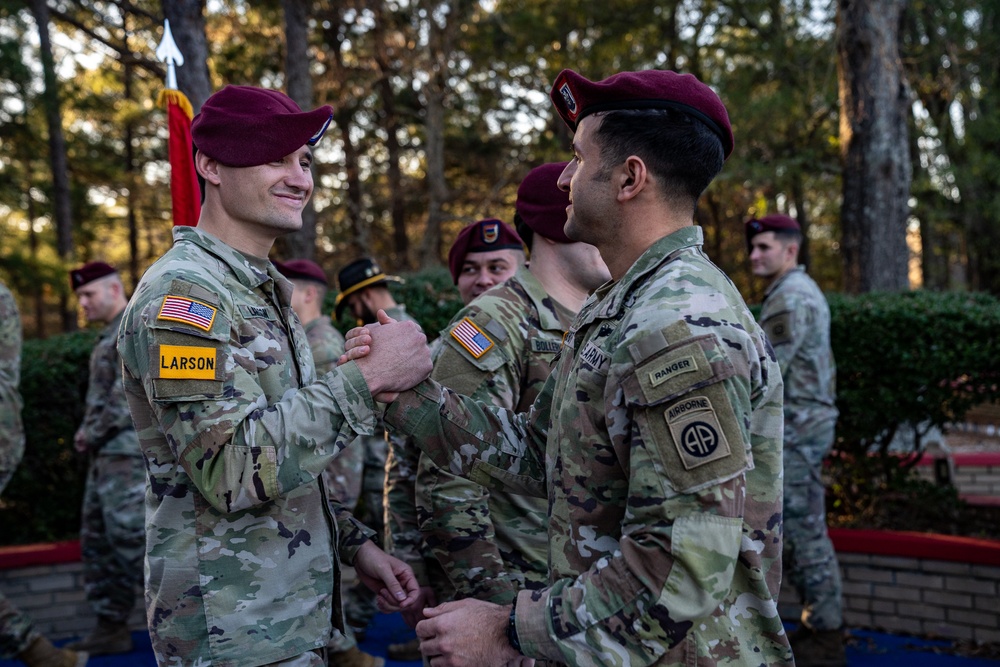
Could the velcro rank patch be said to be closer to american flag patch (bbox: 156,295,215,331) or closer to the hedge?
american flag patch (bbox: 156,295,215,331)

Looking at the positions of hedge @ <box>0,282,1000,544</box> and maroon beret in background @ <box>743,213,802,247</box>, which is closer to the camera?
hedge @ <box>0,282,1000,544</box>

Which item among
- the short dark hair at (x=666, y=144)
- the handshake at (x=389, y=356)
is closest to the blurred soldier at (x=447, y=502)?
the handshake at (x=389, y=356)

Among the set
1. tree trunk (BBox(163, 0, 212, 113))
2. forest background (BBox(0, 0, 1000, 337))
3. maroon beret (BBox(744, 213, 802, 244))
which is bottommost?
maroon beret (BBox(744, 213, 802, 244))

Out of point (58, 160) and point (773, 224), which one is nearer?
point (773, 224)

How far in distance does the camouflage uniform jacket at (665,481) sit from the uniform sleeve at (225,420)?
0.57 meters

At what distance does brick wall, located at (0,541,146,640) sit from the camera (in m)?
5.82

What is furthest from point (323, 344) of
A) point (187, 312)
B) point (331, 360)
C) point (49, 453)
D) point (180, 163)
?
point (187, 312)

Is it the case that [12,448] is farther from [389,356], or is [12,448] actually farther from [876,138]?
[876,138]

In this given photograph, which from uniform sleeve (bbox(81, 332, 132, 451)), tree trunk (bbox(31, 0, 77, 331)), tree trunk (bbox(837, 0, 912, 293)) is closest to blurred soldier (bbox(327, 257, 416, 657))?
uniform sleeve (bbox(81, 332, 132, 451))

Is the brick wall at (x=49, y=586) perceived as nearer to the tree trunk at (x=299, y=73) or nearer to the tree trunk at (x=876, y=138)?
the tree trunk at (x=299, y=73)

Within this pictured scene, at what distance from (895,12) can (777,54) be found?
6427 mm

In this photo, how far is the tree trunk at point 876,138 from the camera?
786cm

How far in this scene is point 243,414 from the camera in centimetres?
198

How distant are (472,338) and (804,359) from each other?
3153 mm
